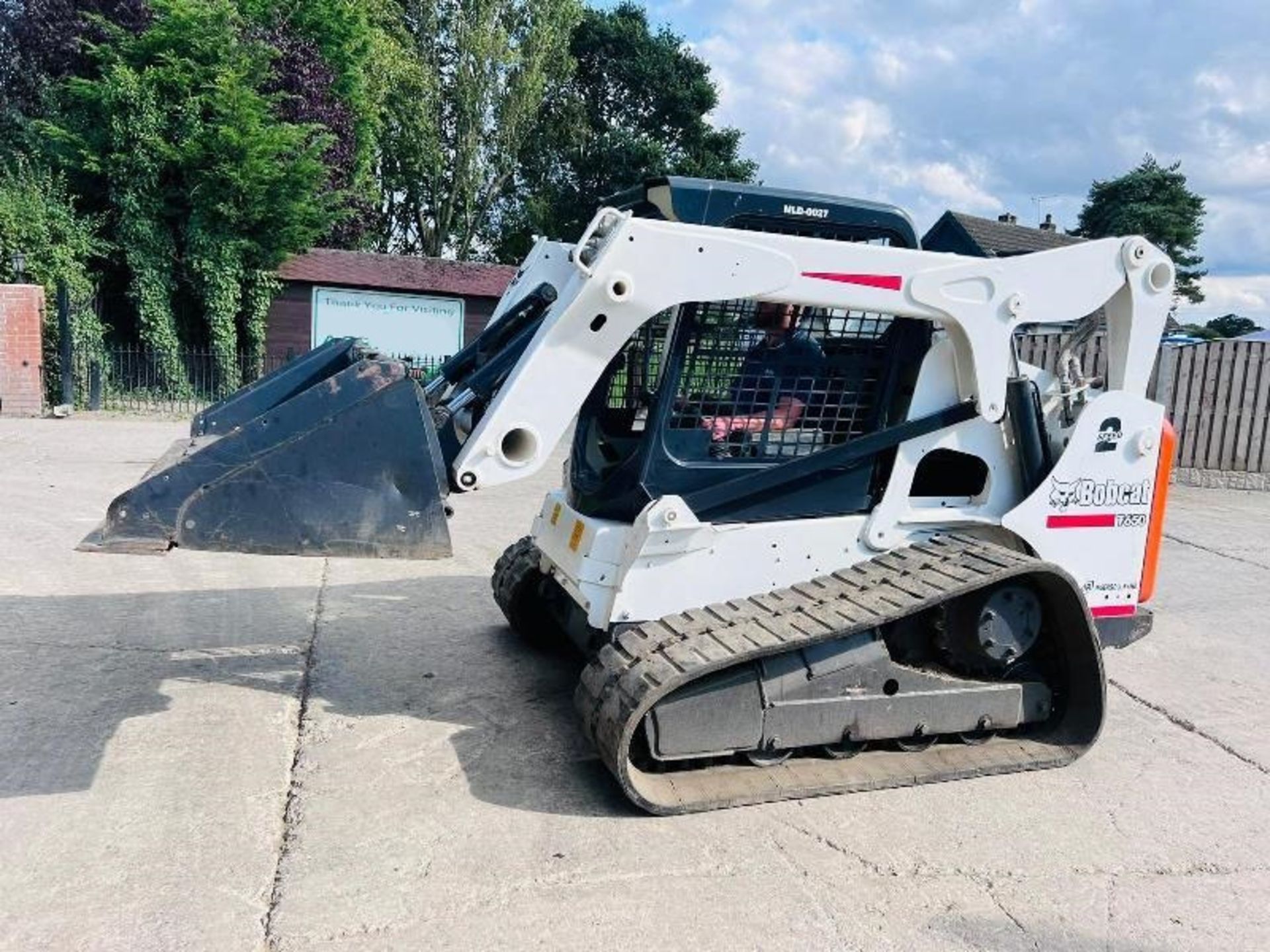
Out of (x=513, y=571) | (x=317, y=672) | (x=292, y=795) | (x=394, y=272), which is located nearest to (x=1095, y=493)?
(x=513, y=571)

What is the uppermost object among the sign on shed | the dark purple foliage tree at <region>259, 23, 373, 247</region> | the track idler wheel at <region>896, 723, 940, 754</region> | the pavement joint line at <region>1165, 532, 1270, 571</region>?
the dark purple foliage tree at <region>259, 23, 373, 247</region>

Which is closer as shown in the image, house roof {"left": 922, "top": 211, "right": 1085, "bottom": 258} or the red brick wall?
the red brick wall

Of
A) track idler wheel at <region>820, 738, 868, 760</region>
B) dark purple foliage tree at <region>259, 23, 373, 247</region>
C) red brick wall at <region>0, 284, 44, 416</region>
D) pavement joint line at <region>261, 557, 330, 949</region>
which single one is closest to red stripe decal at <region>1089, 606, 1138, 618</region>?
track idler wheel at <region>820, 738, 868, 760</region>

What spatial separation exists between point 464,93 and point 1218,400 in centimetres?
2442

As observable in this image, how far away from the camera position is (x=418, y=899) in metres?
2.91

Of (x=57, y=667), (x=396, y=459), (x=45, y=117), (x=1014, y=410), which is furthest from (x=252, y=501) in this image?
(x=45, y=117)

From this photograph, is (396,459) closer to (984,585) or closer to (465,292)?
(984,585)

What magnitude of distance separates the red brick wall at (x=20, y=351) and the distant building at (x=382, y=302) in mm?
5865

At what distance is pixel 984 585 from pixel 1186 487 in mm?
10131

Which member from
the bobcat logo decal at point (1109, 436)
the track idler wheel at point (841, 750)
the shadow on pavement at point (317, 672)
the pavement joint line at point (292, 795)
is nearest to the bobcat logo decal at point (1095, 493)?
the bobcat logo decal at point (1109, 436)

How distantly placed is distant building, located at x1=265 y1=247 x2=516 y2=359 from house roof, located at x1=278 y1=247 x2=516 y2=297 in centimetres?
2

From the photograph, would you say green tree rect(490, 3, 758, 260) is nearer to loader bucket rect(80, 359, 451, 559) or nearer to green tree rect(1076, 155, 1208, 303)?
green tree rect(1076, 155, 1208, 303)

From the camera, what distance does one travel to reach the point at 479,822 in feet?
11.1

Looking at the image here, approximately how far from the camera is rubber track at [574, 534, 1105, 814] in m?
3.42
